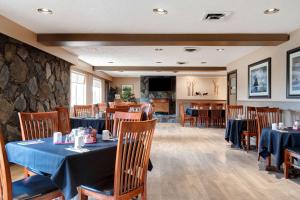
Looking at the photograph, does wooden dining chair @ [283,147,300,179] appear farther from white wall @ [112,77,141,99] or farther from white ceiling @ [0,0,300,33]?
white wall @ [112,77,141,99]

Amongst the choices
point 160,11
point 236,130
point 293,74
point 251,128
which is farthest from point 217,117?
point 160,11

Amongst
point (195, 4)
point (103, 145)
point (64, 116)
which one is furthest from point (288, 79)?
point (64, 116)

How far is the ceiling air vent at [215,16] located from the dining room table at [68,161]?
8.16ft

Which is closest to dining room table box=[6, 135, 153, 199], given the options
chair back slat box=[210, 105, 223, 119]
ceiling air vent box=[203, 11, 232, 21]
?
ceiling air vent box=[203, 11, 232, 21]

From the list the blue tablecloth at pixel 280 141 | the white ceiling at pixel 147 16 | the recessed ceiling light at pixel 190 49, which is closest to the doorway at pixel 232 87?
the recessed ceiling light at pixel 190 49

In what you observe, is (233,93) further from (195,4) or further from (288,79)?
(195,4)

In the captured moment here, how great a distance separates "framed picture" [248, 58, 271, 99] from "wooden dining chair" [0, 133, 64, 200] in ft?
16.1

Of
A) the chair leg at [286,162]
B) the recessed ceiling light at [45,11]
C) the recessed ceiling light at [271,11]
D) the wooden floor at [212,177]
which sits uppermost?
the recessed ceiling light at [45,11]

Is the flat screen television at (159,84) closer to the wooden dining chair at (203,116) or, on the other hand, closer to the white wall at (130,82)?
the white wall at (130,82)

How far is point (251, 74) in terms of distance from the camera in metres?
6.28

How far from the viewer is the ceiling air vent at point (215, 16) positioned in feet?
11.5

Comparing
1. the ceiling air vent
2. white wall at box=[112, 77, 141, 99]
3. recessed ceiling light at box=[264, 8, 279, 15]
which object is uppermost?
recessed ceiling light at box=[264, 8, 279, 15]

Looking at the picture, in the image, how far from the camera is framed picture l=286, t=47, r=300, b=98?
4.23 meters

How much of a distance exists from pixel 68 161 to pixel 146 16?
2691mm
